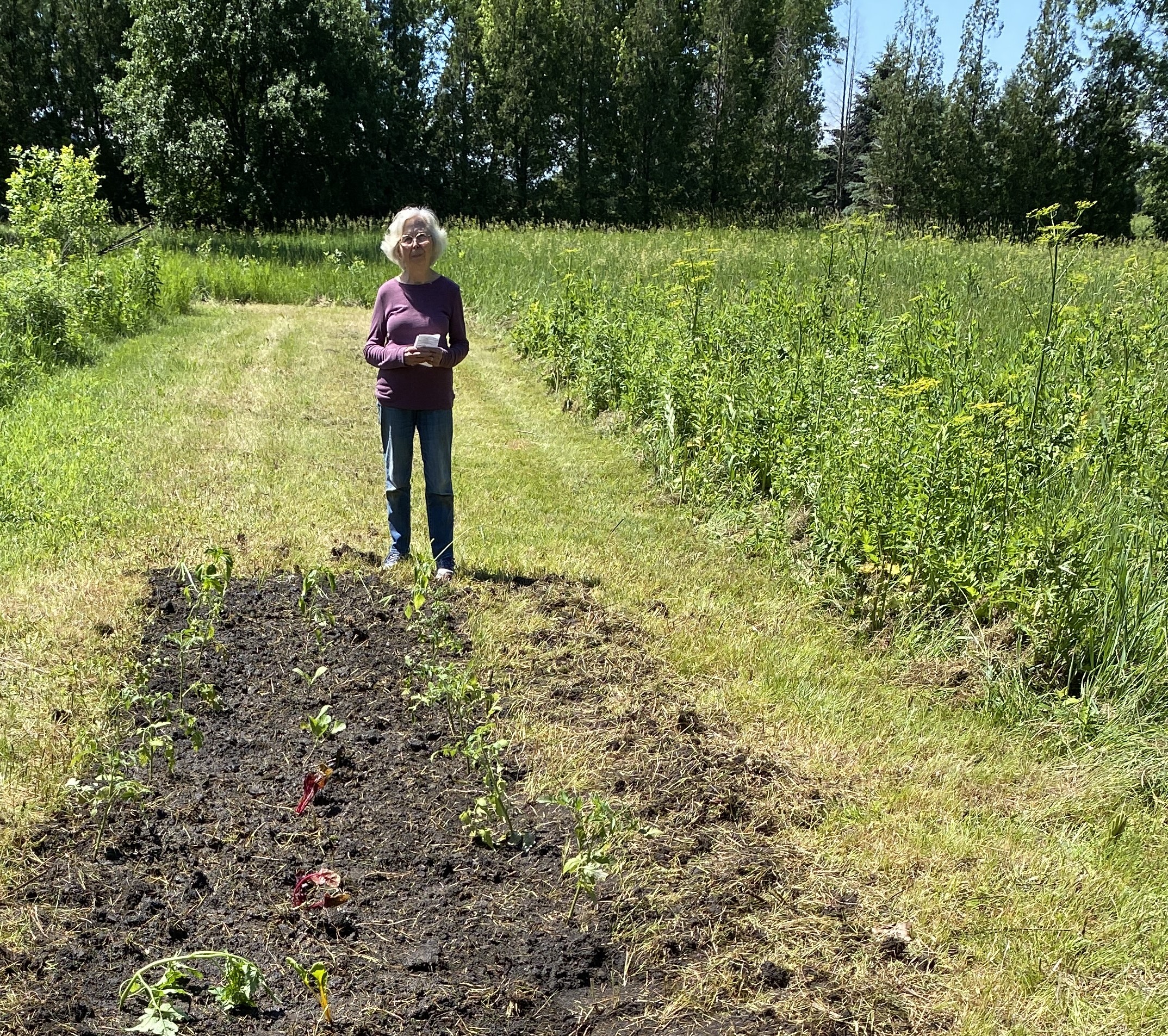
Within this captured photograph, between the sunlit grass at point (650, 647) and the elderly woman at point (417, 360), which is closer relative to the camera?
the sunlit grass at point (650, 647)

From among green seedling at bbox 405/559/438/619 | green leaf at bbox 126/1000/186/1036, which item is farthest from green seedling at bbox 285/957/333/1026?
green seedling at bbox 405/559/438/619

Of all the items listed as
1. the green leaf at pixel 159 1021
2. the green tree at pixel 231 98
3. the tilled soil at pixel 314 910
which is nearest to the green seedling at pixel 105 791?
the tilled soil at pixel 314 910

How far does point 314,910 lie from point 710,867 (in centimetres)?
124

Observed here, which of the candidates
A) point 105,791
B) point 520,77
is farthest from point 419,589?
point 520,77

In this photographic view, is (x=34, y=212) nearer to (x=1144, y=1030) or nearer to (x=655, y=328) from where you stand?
(x=655, y=328)

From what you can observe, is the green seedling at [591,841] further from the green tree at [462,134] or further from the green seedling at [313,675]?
→ the green tree at [462,134]

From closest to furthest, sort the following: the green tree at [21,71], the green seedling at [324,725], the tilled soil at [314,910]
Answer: the tilled soil at [314,910] → the green seedling at [324,725] → the green tree at [21,71]

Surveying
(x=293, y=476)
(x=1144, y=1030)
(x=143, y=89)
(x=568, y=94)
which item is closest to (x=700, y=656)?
(x=1144, y=1030)

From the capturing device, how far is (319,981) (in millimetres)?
2340

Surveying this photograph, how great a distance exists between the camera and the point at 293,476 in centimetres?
712

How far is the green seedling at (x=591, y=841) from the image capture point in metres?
2.81

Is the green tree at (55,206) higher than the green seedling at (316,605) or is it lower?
higher

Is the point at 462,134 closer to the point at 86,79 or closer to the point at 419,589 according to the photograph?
the point at 86,79

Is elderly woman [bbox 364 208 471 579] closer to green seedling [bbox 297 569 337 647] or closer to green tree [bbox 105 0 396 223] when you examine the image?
green seedling [bbox 297 569 337 647]
